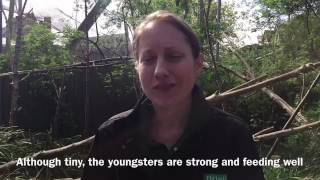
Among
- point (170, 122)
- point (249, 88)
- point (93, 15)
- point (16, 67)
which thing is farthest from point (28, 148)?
point (170, 122)

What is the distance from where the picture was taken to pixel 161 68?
816 mm

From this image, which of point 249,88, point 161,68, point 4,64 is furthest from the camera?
point 4,64

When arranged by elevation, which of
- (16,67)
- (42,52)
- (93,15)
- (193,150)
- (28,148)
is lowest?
(28,148)

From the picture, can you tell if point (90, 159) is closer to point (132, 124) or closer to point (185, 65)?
point (132, 124)

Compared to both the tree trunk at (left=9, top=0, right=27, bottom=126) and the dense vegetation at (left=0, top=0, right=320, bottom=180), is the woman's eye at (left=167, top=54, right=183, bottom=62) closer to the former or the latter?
the dense vegetation at (left=0, top=0, right=320, bottom=180)

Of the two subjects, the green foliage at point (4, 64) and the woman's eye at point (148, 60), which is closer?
the woman's eye at point (148, 60)

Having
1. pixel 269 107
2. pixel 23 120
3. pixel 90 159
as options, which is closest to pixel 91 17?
pixel 23 120

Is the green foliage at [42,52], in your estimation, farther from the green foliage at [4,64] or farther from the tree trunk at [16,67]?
the tree trunk at [16,67]

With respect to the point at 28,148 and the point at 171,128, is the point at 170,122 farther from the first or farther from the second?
the point at 28,148

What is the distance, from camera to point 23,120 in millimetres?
3645

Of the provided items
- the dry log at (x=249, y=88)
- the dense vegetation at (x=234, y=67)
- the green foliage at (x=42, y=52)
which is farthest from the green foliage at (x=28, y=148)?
the green foliage at (x=42, y=52)

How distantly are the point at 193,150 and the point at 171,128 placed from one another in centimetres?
6

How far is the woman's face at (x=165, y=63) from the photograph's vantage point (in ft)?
2.66

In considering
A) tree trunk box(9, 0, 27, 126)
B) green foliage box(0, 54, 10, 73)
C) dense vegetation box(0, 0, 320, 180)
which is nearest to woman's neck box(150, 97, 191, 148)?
dense vegetation box(0, 0, 320, 180)
